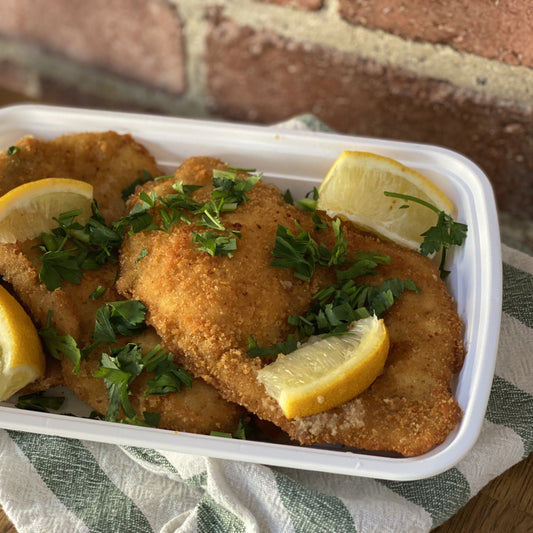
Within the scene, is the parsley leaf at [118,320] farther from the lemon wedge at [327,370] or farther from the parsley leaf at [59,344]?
the lemon wedge at [327,370]

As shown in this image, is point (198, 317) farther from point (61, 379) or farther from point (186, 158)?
point (186, 158)

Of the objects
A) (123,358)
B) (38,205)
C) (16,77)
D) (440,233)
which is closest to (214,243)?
(123,358)

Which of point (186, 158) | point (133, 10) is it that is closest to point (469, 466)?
point (186, 158)

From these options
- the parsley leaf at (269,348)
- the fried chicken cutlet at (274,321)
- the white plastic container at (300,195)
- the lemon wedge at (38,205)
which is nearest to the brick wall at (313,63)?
the white plastic container at (300,195)

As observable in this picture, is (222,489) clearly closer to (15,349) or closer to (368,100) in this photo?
(15,349)

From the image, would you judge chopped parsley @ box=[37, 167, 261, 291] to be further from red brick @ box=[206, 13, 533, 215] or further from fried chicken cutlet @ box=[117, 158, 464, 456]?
red brick @ box=[206, 13, 533, 215]

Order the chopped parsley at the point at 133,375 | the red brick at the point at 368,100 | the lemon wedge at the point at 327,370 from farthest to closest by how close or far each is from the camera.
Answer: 1. the red brick at the point at 368,100
2. the chopped parsley at the point at 133,375
3. the lemon wedge at the point at 327,370
